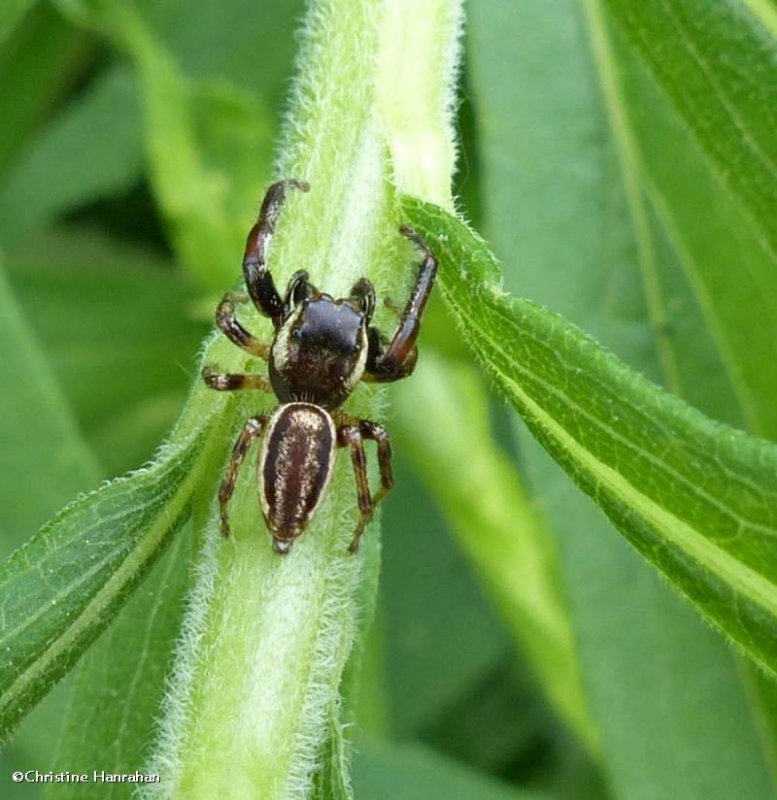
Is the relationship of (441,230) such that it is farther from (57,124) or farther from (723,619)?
(57,124)

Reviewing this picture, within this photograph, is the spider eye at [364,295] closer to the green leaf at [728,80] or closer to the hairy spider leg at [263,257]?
the hairy spider leg at [263,257]

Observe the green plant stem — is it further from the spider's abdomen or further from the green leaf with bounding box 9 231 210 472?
the green leaf with bounding box 9 231 210 472

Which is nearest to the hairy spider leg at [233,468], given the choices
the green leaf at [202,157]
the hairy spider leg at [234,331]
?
the hairy spider leg at [234,331]

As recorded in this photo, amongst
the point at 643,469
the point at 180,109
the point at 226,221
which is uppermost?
the point at 180,109

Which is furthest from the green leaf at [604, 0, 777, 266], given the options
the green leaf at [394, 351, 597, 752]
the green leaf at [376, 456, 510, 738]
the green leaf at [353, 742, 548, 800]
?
the green leaf at [376, 456, 510, 738]

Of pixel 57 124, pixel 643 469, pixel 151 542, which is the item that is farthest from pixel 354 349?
pixel 57 124

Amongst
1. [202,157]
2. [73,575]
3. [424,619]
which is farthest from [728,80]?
[424,619]
